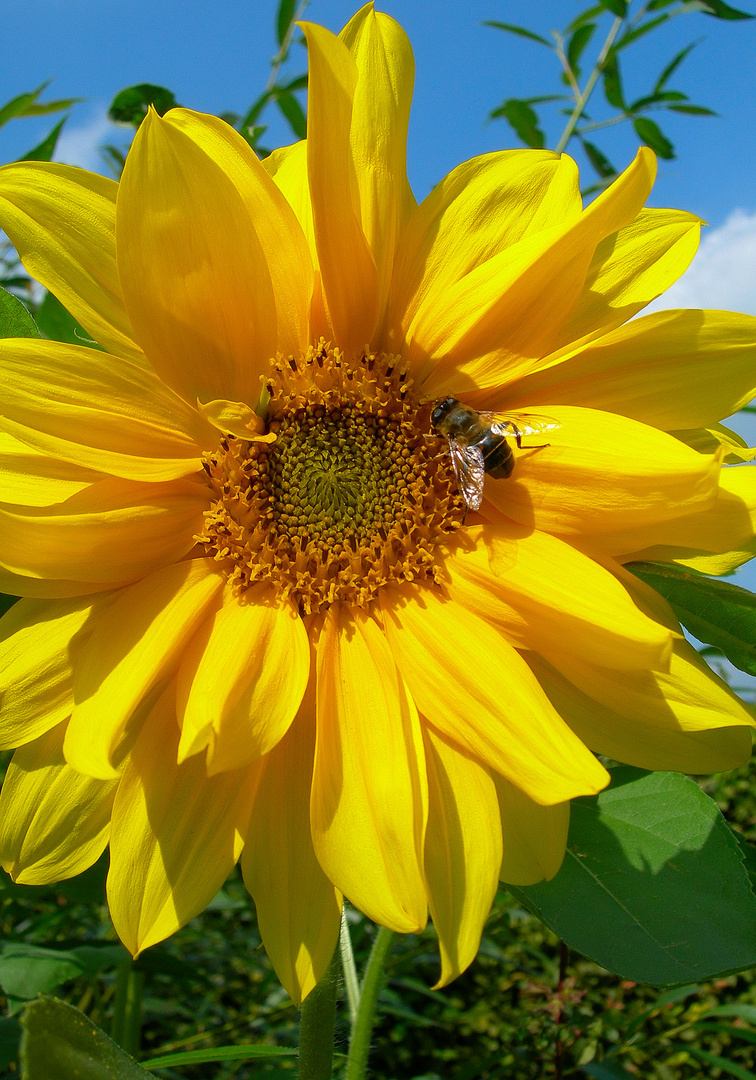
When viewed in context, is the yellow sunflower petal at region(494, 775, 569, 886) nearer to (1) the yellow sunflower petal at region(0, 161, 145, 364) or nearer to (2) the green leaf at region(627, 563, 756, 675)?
(2) the green leaf at region(627, 563, 756, 675)

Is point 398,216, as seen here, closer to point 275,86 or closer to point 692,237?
point 692,237

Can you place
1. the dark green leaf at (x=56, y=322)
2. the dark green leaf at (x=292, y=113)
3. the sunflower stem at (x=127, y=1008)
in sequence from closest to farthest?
the dark green leaf at (x=56, y=322)
the sunflower stem at (x=127, y=1008)
the dark green leaf at (x=292, y=113)

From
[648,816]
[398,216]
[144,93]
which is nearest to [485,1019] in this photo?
[648,816]

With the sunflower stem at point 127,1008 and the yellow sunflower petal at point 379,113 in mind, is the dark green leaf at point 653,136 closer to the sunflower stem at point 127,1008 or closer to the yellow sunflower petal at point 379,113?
the yellow sunflower petal at point 379,113

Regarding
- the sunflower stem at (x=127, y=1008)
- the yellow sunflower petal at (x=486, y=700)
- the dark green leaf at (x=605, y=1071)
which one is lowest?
the dark green leaf at (x=605, y=1071)

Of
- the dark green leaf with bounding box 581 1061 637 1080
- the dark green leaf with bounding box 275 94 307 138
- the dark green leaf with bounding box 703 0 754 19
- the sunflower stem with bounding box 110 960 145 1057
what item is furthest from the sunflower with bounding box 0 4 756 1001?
the dark green leaf with bounding box 703 0 754 19

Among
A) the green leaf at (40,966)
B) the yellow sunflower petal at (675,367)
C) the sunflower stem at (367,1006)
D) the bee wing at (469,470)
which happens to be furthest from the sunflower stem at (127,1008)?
the yellow sunflower petal at (675,367)

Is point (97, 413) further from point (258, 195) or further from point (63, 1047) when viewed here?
point (63, 1047)
